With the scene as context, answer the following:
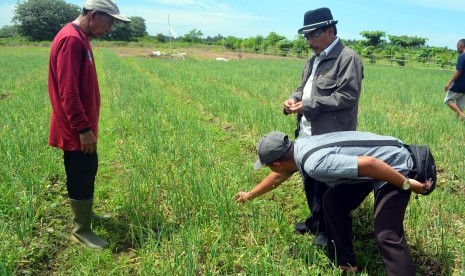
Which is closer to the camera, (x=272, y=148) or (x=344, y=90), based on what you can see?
(x=272, y=148)

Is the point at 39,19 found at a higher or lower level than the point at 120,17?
higher

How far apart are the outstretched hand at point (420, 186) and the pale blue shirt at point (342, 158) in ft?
0.22

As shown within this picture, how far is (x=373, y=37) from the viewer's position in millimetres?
41438

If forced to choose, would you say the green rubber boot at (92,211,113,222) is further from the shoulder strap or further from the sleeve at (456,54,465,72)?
the sleeve at (456,54,465,72)

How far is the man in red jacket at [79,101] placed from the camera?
7.59ft

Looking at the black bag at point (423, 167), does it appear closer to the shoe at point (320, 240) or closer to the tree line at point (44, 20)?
the shoe at point (320, 240)

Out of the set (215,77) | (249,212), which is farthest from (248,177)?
(215,77)

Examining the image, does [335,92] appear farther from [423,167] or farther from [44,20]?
[44,20]

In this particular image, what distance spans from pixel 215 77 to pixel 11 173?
10.5 m

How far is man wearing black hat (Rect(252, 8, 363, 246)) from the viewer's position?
248 cm

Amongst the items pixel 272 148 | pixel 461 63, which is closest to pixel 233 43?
pixel 461 63

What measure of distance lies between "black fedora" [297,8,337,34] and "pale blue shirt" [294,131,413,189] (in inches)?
32.9

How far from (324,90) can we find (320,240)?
1.04 meters

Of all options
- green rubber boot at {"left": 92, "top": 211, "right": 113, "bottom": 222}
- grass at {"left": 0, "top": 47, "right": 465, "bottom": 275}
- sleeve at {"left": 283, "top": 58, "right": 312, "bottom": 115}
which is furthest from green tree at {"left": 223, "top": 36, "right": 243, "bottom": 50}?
green rubber boot at {"left": 92, "top": 211, "right": 113, "bottom": 222}
